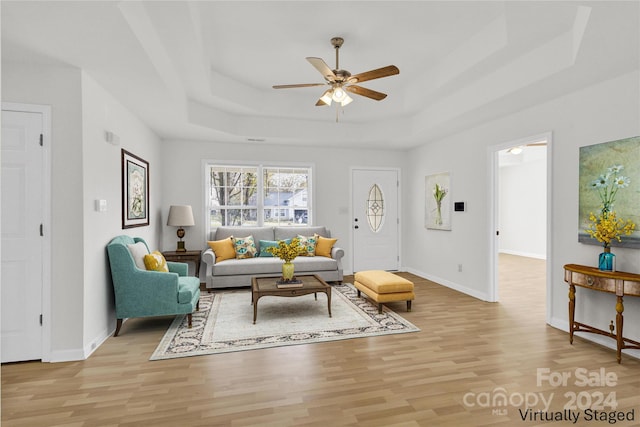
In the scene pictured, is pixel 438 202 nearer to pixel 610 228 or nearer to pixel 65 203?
pixel 610 228

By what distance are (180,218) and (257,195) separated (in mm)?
1433

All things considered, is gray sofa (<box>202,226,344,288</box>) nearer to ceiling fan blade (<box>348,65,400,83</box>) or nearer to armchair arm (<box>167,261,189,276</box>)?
armchair arm (<box>167,261,189,276</box>)

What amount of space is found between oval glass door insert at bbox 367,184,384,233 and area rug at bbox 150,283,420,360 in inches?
86.7

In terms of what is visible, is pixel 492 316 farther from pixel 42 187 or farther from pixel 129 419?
pixel 42 187

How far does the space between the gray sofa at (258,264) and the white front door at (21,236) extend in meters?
2.44

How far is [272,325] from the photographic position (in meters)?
3.77

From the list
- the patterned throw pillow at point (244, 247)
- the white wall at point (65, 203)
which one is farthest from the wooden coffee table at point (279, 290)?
the white wall at point (65, 203)

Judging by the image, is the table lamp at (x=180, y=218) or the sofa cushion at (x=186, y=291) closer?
the sofa cushion at (x=186, y=291)

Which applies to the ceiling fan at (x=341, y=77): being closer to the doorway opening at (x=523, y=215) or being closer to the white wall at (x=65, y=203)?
the white wall at (x=65, y=203)

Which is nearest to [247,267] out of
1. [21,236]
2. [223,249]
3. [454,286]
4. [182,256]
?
[223,249]

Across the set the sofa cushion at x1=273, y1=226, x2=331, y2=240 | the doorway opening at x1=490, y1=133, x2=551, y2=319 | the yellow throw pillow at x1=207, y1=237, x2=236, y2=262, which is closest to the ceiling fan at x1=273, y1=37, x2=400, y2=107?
the sofa cushion at x1=273, y1=226, x2=331, y2=240

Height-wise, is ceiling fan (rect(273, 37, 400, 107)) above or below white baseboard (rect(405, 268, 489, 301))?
above

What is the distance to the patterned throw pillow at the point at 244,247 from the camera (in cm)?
559

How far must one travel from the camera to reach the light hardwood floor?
2.14 metres
